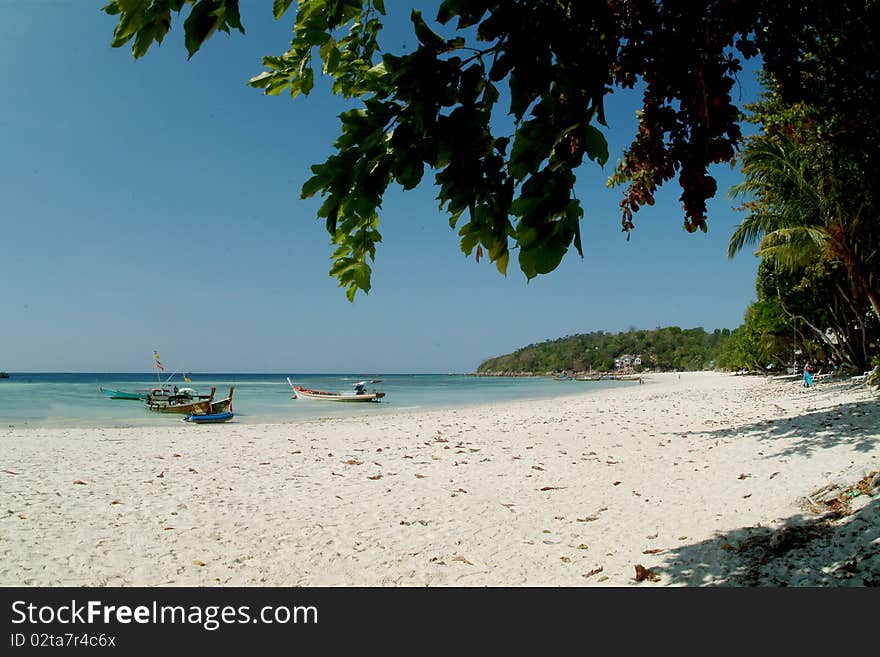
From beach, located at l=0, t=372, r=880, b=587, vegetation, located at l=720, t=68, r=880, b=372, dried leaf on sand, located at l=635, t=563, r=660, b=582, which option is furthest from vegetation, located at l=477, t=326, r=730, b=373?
dried leaf on sand, located at l=635, t=563, r=660, b=582

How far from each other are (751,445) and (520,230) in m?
8.38

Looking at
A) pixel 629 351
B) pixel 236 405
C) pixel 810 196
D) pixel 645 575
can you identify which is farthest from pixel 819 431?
pixel 629 351

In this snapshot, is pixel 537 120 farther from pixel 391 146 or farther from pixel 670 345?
pixel 670 345

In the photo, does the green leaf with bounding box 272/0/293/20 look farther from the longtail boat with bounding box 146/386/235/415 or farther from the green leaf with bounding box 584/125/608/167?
the longtail boat with bounding box 146/386/235/415

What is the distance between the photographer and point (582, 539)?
455 centimetres

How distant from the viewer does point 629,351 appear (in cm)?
15400

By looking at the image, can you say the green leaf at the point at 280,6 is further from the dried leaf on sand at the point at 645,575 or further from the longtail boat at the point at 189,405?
the longtail boat at the point at 189,405

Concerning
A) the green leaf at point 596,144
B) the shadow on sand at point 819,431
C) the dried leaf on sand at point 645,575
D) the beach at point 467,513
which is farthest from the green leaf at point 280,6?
the shadow on sand at point 819,431

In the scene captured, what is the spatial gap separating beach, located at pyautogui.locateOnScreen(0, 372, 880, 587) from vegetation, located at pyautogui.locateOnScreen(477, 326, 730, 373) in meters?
116

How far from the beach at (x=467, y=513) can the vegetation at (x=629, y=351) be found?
116 metres

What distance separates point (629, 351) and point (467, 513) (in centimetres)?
16065

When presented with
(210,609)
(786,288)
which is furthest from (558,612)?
(786,288)

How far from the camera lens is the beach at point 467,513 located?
3.88m

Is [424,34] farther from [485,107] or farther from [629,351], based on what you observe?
[629,351]
